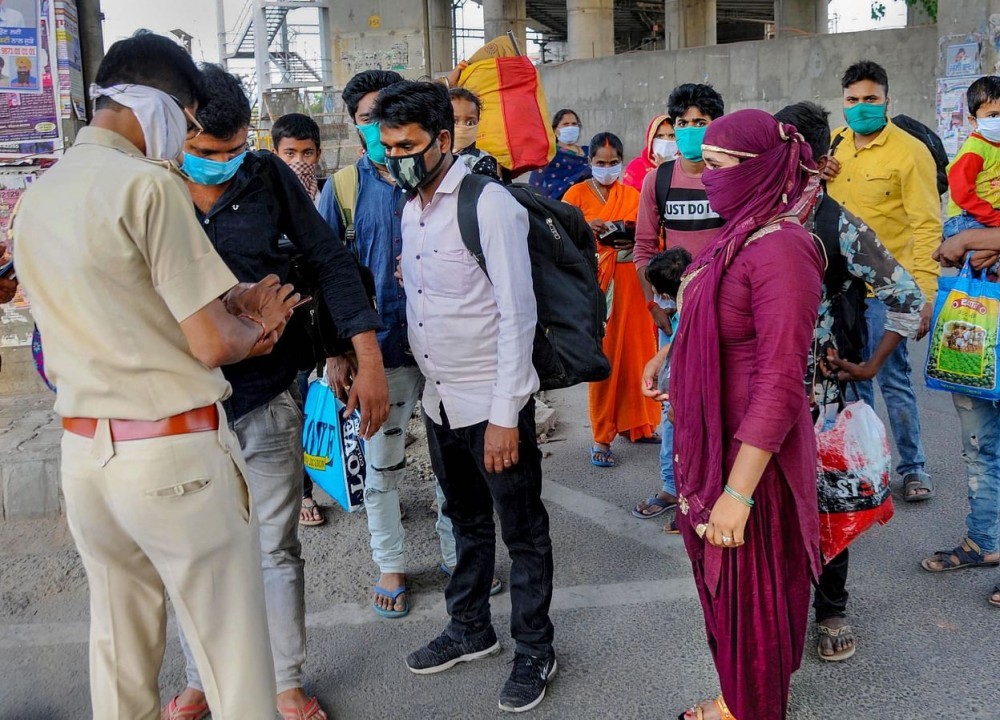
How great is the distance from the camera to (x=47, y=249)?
5.86 feet

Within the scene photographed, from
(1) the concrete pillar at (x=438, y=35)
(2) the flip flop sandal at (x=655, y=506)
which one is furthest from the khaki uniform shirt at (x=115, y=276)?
(1) the concrete pillar at (x=438, y=35)

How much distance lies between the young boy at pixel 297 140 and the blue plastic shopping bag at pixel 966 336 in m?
2.76

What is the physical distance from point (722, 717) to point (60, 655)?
230cm

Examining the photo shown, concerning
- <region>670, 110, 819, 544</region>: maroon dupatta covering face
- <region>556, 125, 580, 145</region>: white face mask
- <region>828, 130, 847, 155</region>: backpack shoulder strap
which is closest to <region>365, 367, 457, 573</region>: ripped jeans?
<region>670, 110, 819, 544</region>: maroon dupatta covering face

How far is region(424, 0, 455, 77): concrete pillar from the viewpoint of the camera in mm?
24125

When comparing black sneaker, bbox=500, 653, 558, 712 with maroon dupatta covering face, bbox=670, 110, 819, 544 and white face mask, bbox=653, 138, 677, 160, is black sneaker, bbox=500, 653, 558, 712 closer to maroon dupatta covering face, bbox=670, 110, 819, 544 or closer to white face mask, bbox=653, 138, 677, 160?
maroon dupatta covering face, bbox=670, 110, 819, 544

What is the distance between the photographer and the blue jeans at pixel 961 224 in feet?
11.4

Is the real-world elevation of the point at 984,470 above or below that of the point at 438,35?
below

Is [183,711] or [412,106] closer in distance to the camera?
[412,106]

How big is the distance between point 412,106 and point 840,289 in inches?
Answer: 57.8

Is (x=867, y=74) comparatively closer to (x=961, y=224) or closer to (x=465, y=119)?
(x=961, y=224)

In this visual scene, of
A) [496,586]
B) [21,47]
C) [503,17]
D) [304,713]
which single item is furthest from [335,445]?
[503,17]

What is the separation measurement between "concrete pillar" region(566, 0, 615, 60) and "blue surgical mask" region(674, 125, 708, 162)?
15.8 metres

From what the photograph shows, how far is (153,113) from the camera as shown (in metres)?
1.92
